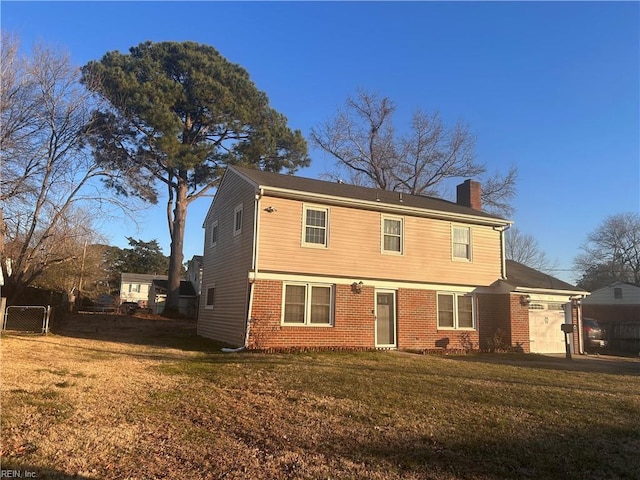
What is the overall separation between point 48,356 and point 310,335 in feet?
22.8

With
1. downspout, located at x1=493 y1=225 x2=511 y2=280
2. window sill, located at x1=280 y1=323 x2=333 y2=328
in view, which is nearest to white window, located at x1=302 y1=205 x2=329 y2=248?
window sill, located at x1=280 y1=323 x2=333 y2=328

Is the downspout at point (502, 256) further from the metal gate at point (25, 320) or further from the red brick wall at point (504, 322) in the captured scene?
the metal gate at point (25, 320)

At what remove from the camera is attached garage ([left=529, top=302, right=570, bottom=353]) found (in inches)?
691

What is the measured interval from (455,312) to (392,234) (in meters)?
3.73

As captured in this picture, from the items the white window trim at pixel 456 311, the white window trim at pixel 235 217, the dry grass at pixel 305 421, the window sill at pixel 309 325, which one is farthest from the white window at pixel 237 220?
the white window trim at pixel 456 311

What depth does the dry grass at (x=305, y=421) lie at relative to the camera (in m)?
4.54

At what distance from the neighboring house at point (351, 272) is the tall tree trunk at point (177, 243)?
1472cm

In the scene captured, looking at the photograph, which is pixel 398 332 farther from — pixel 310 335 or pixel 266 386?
pixel 266 386

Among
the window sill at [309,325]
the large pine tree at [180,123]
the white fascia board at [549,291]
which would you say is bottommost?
the window sill at [309,325]

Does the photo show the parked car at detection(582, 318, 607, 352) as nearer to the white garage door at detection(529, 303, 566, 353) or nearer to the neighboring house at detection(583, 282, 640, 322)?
the white garage door at detection(529, 303, 566, 353)

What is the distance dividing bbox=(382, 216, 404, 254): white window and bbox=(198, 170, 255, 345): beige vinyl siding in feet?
15.4

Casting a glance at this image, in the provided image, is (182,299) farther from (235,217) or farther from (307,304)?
(307,304)

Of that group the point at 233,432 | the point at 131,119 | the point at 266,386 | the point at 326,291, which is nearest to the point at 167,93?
the point at 131,119

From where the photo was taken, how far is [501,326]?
17.3 m
